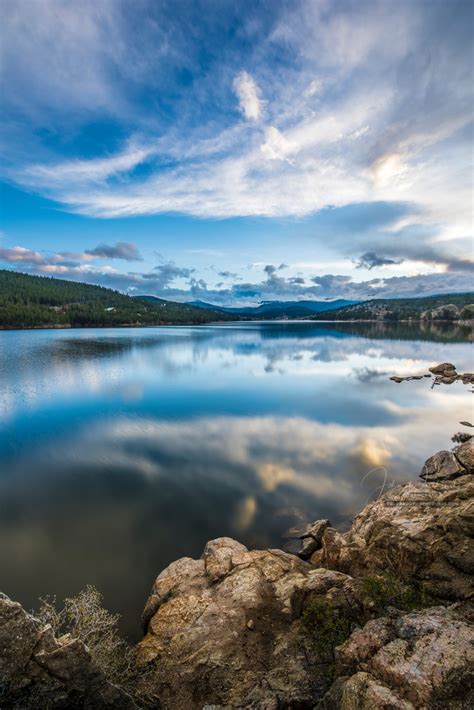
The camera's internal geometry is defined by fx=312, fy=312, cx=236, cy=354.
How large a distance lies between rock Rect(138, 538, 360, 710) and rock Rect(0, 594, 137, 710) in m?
2.13

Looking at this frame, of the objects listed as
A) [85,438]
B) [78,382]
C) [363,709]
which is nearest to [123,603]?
[363,709]

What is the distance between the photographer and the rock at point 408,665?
5176 millimetres

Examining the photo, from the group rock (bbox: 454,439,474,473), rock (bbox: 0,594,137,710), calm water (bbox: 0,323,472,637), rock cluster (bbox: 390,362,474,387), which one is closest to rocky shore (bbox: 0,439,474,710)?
rock (bbox: 0,594,137,710)

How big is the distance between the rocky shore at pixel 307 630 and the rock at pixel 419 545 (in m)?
0.04

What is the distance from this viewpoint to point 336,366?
67250mm

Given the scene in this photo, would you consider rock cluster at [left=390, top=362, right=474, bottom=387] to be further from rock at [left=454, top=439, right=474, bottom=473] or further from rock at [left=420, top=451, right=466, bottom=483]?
rock at [left=420, top=451, right=466, bottom=483]

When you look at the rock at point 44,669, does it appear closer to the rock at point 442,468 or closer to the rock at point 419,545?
the rock at point 419,545

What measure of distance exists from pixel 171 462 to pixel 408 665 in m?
19.3

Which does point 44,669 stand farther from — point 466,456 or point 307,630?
point 466,456

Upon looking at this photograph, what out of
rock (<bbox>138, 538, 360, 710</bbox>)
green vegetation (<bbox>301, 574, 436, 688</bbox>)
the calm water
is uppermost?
green vegetation (<bbox>301, 574, 436, 688</bbox>)

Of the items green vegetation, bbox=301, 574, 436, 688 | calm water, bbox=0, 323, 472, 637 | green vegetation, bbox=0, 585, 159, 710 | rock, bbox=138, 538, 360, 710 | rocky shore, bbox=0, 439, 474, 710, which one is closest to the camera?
rocky shore, bbox=0, 439, 474, 710

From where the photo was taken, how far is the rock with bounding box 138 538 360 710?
7.57m

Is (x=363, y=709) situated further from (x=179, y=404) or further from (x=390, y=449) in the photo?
(x=179, y=404)

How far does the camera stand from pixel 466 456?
→ 1969 centimetres
